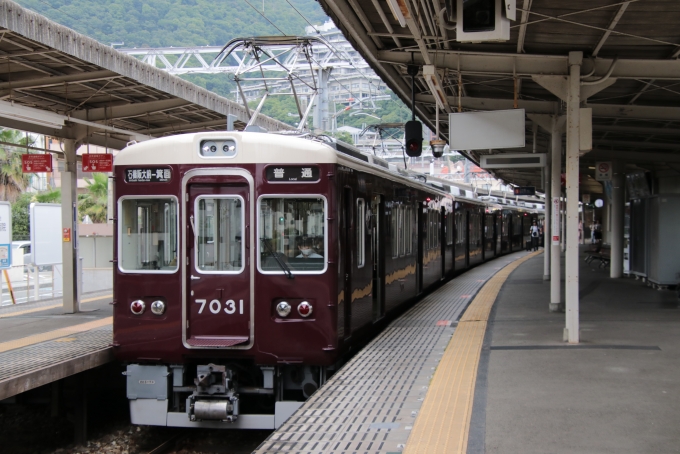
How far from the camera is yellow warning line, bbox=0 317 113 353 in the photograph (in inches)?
340

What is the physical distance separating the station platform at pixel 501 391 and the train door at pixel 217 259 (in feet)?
3.86

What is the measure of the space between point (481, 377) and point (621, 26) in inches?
170

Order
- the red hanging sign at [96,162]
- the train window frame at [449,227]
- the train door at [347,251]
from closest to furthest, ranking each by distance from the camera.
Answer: the train door at [347,251], the red hanging sign at [96,162], the train window frame at [449,227]

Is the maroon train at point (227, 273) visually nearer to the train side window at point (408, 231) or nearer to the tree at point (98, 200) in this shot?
the train side window at point (408, 231)

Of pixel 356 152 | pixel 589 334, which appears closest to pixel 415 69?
pixel 356 152

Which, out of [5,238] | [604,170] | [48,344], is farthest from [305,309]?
[604,170]

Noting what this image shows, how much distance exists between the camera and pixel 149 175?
23.0 feet

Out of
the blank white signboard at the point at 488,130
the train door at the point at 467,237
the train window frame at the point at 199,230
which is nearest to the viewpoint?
the train window frame at the point at 199,230

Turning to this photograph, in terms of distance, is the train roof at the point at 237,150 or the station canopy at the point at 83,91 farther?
the station canopy at the point at 83,91

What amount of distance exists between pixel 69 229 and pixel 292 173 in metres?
6.35

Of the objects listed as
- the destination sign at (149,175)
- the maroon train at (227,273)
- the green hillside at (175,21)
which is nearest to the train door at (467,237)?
the maroon train at (227,273)

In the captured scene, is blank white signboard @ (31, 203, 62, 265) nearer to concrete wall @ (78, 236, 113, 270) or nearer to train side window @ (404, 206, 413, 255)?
concrete wall @ (78, 236, 113, 270)

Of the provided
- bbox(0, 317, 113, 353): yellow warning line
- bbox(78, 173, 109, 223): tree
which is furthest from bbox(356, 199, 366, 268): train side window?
bbox(78, 173, 109, 223): tree

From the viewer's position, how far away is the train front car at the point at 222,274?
680 cm
